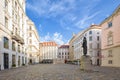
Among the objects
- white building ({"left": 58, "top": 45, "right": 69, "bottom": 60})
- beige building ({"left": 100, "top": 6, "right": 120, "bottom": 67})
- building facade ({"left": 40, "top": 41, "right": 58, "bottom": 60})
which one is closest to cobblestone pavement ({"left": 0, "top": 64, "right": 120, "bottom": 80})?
beige building ({"left": 100, "top": 6, "right": 120, "bottom": 67})

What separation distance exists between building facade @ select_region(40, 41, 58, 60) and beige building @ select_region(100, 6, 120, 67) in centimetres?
9105

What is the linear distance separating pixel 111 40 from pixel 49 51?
3840 inches

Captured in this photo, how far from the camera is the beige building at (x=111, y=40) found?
119ft

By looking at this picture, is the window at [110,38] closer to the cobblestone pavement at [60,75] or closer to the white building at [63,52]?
the cobblestone pavement at [60,75]

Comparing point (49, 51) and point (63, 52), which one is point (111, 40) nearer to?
point (63, 52)

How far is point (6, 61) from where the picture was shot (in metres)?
28.9

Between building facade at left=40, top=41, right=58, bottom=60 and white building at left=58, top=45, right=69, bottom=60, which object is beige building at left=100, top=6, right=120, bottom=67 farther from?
building facade at left=40, top=41, right=58, bottom=60

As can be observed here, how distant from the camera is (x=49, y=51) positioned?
134m

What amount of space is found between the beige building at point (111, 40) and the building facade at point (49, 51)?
3585 inches

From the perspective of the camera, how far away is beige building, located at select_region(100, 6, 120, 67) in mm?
36375

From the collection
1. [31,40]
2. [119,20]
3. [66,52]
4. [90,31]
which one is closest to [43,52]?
[66,52]

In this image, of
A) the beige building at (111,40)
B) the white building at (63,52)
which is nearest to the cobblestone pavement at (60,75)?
the beige building at (111,40)

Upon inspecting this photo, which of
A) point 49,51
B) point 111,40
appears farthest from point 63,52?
point 111,40

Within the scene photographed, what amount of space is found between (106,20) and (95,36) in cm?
1913
